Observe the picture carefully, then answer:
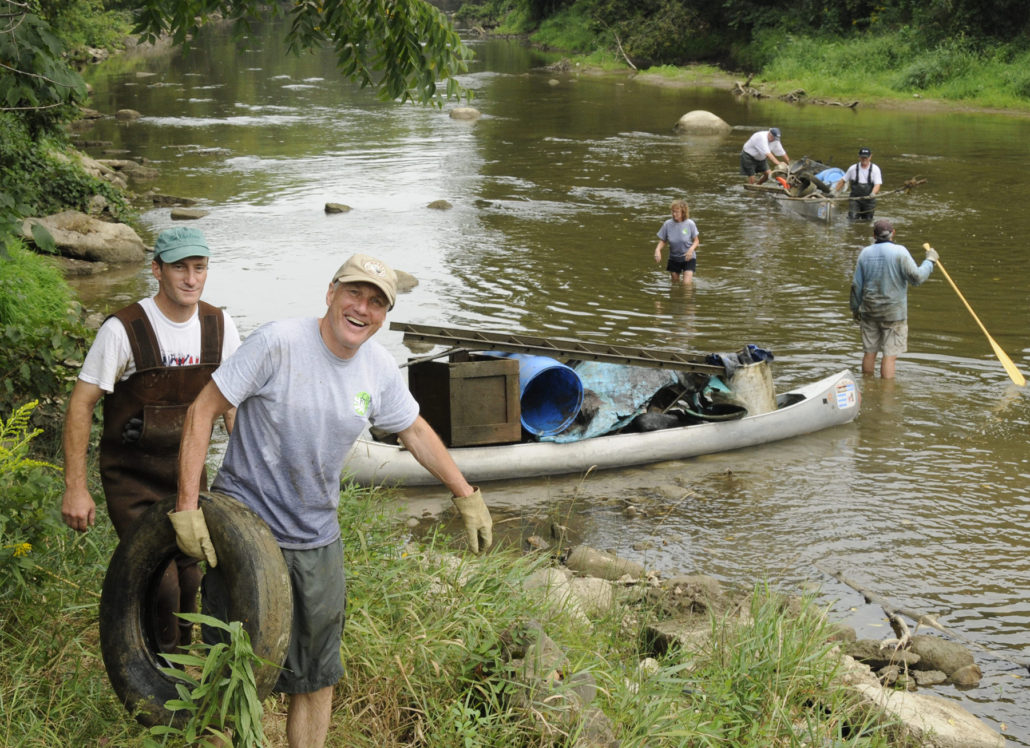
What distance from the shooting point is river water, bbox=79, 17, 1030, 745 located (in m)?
9.09

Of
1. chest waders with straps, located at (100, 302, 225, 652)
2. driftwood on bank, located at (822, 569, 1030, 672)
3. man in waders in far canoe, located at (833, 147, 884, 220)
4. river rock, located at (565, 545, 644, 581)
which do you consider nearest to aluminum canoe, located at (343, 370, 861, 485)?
river rock, located at (565, 545, 644, 581)

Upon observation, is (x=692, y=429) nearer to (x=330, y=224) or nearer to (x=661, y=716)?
(x=661, y=716)

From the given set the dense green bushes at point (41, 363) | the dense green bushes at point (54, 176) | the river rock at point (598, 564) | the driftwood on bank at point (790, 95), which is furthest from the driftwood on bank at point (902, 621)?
the driftwood on bank at point (790, 95)

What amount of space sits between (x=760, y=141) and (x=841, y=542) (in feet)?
55.6

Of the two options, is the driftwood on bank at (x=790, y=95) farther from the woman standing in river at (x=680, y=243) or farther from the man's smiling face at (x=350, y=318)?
the man's smiling face at (x=350, y=318)

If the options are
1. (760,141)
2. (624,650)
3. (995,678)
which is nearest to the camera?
(624,650)

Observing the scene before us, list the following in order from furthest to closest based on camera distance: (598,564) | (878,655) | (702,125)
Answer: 1. (702,125)
2. (598,564)
3. (878,655)

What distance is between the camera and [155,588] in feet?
14.3

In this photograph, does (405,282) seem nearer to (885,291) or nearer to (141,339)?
(885,291)

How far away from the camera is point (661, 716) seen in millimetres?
4840

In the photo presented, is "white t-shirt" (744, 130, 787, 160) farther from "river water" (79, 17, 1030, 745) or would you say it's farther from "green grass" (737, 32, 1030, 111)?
"green grass" (737, 32, 1030, 111)

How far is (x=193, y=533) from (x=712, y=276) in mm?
15232

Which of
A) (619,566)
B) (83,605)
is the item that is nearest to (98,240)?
(619,566)

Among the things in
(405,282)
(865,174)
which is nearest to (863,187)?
(865,174)
